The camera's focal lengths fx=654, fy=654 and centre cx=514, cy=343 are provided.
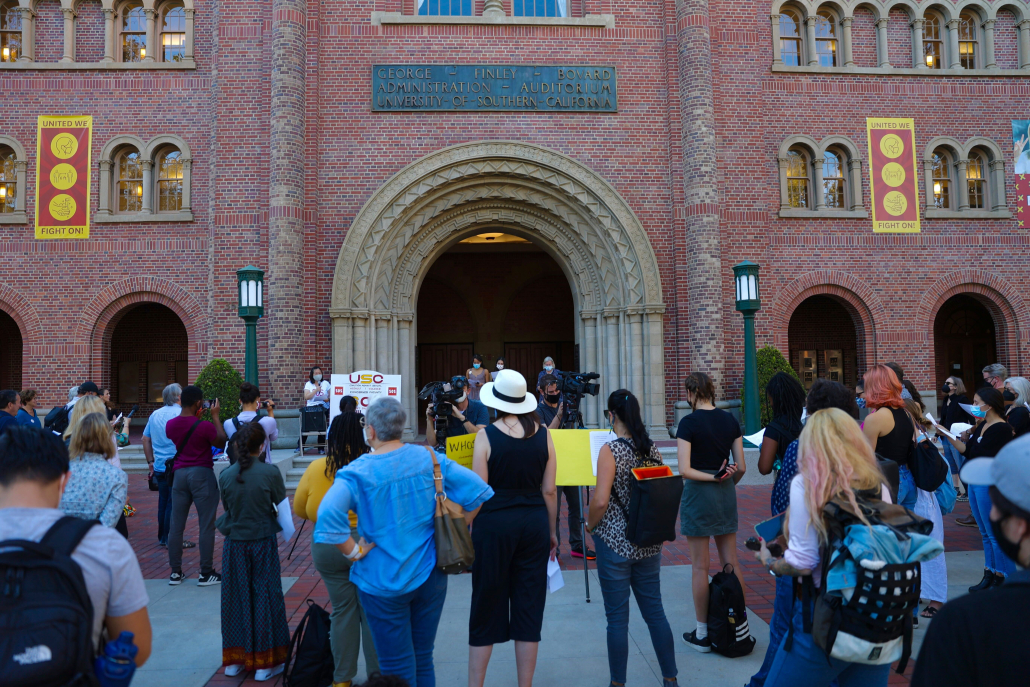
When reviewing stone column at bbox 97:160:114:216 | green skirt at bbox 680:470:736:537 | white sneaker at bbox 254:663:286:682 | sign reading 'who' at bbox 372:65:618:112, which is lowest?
white sneaker at bbox 254:663:286:682

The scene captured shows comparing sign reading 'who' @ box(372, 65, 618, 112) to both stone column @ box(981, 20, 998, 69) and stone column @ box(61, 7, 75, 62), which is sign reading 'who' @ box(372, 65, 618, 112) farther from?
stone column @ box(981, 20, 998, 69)

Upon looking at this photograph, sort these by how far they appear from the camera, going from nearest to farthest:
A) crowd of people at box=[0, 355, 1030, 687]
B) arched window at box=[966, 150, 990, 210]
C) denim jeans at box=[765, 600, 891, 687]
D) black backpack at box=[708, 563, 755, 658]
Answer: crowd of people at box=[0, 355, 1030, 687], denim jeans at box=[765, 600, 891, 687], black backpack at box=[708, 563, 755, 658], arched window at box=[966, 150, 990, 210]

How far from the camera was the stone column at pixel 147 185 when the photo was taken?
14.6 meters

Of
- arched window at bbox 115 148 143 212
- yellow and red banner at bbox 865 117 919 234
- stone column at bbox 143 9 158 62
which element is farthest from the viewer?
yellow and red banner at bbox 865 117 919 234

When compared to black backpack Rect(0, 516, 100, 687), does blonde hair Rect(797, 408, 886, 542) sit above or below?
above

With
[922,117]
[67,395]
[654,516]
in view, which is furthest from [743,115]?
[67,395]

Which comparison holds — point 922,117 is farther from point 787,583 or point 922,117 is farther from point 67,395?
point 67,395

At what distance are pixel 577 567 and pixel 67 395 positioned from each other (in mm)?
13073

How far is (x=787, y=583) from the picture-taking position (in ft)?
11.9

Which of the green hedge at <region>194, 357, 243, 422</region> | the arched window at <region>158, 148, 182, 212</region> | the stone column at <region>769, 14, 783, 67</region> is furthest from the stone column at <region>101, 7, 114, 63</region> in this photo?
the stone column at <region>769, 14, 783, 67</region>

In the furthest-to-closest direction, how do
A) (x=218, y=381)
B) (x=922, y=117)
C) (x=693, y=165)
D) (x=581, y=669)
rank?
(x=922, y=117) < (x=693, y=165) < (x=218, y=381) < (x=581, y=669)

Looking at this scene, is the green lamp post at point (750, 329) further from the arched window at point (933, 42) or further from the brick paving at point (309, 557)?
the arched window at point (933, 42)

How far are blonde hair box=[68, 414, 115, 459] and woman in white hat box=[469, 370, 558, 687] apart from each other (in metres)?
2.58

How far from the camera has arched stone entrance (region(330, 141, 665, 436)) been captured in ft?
46.2
